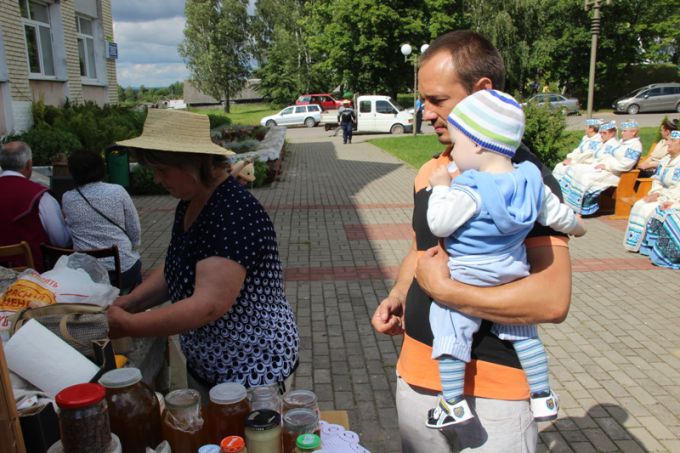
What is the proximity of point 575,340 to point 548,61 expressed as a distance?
126 ft

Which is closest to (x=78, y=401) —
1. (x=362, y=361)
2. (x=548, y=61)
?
(x=362, y=361)

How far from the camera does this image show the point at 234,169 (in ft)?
9.24

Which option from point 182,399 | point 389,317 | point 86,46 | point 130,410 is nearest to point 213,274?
point 182,399

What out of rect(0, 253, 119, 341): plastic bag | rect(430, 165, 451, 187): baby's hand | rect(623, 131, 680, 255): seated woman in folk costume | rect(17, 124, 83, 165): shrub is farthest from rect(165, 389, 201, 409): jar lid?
rect(17, 124, 83, 165): shrub

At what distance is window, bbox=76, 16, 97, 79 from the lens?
54.7 ft

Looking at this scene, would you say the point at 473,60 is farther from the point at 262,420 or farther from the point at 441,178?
the point at 262,420

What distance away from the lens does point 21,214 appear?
154 inches

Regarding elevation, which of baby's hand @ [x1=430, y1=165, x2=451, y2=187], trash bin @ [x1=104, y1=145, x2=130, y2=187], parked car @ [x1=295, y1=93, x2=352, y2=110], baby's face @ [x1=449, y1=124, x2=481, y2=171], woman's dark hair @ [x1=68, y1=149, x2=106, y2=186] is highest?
parked car @ [x1=295, y1=93, x2=352, y2=110]

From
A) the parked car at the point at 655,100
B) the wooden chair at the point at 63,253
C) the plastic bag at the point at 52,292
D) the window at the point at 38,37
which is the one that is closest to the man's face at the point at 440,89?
the plastic bag at the point at 52,292

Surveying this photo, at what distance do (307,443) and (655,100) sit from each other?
36.6 metres

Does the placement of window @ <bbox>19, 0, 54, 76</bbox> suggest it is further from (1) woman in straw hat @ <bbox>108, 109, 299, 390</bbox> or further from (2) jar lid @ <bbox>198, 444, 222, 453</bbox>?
(2) jar lid @ <bbox>198, 444, 222, 453</bbox>

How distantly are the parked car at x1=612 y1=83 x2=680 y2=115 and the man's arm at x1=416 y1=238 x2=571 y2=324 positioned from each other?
35393 millimetres

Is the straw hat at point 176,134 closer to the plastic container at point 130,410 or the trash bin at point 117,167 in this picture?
the plastic container at point 130,410

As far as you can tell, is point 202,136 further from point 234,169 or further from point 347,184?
point 347,184
